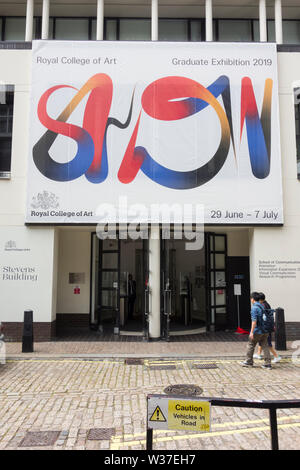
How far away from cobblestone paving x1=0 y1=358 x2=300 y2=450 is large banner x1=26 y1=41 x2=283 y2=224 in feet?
15.4

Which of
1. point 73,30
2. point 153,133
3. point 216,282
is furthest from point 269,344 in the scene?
point 73,30

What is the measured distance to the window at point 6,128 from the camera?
11812 millimetres

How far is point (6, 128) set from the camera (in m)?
11.9

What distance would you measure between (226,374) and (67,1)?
42.3 ft

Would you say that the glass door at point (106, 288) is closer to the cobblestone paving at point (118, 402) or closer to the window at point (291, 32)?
the cobblestone paving at point (118, 402)

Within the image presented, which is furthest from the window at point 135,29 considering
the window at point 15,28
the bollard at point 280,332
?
the bollard at point 280,332

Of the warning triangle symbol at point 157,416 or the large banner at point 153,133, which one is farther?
the large banner at point 153,133

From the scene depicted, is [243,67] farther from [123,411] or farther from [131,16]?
[123,411]

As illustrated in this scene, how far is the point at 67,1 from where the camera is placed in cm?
1249

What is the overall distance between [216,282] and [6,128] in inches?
352

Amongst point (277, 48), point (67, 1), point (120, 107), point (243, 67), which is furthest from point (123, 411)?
point (67, 1)

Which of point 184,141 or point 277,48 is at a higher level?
point 277,48

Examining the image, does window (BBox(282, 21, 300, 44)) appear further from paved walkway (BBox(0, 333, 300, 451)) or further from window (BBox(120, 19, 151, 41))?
paved walkway (BBox(0, 333, 300, 451))

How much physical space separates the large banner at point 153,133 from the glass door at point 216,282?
2127mm
